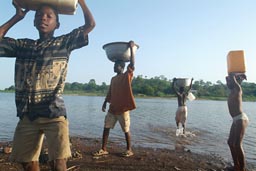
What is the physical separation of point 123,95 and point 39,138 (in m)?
2.70

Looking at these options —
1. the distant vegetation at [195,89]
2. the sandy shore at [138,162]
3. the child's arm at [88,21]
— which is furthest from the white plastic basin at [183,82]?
the distant vegetation at [195,89]

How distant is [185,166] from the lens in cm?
500

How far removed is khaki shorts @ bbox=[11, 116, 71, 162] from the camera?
105 inches

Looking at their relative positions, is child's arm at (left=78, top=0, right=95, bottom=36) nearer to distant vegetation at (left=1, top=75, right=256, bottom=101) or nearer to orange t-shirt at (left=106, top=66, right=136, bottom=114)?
orange t-shirt at (left=106, top=66, right=136, bottom=114)

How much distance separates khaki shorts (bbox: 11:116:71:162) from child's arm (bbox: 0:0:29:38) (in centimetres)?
89

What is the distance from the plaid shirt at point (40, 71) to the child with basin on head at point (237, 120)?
120 inches

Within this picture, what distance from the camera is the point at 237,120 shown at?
4742mm

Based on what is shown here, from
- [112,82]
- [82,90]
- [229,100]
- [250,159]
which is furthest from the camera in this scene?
[82,90]

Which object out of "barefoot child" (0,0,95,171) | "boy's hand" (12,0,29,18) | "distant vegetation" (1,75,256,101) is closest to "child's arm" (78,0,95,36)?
"barefoot child" (0,0,95,171)

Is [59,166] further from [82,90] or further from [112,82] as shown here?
[82,90]

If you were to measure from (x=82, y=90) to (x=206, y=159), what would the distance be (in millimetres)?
79256

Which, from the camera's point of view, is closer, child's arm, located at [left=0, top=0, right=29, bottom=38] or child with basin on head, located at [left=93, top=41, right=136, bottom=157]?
child's arm, located at [left=0, top=0, right=29, bottom=38]

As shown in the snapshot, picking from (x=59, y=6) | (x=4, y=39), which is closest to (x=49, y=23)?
(x=59, y=6)

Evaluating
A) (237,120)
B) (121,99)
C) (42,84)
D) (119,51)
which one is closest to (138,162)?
(121,99)
